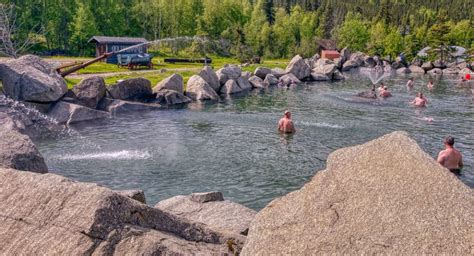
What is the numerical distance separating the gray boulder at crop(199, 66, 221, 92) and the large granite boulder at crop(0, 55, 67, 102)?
19.1 meters

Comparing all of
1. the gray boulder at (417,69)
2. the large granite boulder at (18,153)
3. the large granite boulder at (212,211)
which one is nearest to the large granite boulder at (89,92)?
the large granite boulder at (18,153)

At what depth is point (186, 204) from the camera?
13.8m

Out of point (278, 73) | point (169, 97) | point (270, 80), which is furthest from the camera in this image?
point (278, 73)

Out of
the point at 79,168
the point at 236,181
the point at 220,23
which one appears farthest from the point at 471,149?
the point at 220,23

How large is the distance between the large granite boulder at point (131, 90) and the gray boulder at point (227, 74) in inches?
541

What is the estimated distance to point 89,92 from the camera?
37.1m

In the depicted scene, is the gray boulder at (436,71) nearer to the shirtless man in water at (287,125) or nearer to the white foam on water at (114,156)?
the shirtless man in water at (287,125)

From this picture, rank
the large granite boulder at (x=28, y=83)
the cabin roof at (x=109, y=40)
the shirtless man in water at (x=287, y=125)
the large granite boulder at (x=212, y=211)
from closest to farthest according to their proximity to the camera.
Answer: the large granite boulder at (x=212, y=211)
the shirtless man in water at (x=287, y=125)
the large granite boulder at (x=28, y=83)
the cabin roof at (x=109, y=40)

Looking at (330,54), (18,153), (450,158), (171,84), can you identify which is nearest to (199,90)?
(171,84)

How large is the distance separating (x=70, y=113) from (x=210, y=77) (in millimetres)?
21998

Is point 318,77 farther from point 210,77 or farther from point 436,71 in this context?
point 436,71

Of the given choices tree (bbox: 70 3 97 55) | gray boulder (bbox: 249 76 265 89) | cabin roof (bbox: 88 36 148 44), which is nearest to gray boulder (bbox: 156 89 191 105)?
gray boulder (bbox: 249 76 265 89)

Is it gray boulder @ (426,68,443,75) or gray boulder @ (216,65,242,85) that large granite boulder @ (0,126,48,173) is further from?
gray boulder @ (426,68,443,75)

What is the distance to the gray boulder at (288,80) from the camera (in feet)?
213
